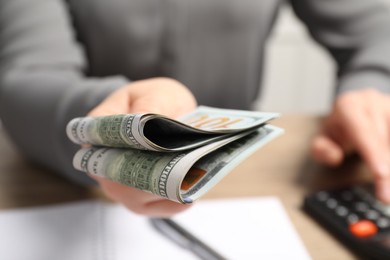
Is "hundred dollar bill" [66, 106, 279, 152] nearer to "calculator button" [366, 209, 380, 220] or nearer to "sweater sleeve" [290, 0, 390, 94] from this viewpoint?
"calculator button" [366, 209, 380, 220]

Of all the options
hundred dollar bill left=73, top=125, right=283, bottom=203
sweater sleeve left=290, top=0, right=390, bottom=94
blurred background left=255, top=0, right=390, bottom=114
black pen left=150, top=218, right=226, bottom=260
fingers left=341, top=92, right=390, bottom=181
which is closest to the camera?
hundred dollar bill left=73, top=125, right=283, bottom=203

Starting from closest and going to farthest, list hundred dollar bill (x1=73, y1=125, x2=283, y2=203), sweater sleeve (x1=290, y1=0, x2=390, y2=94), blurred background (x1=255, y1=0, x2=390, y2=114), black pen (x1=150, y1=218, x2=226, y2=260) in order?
1. hundred dollar bill (x1=73, y1=125, x2=283, y2=203)
2. black pen (x1=150, y1=218, x2=226, y2=260)
3. sweater sleeve (x1=290, y1=0, x2=390, y2=94)
4. blurred background (x1=255, y1=0, x2=390, y2=114)

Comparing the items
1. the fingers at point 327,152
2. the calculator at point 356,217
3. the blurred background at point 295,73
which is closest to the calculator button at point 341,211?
the calculator at point 356,217

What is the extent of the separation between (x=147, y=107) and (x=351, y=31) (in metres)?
0.55

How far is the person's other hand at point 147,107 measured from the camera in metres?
0.32

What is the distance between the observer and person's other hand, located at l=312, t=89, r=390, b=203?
0.49 m

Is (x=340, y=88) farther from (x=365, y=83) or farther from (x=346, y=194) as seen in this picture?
(x=346, y=194)

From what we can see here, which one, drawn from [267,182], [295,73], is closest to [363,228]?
[267,182]

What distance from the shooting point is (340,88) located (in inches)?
25.8

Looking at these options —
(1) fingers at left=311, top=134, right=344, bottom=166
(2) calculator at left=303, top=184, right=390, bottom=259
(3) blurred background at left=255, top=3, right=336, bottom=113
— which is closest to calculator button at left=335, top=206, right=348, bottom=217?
(2) calculator at left=303, top=184, right=390, bottom=259

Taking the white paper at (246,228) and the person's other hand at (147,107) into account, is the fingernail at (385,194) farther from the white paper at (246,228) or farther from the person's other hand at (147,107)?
the person's other hand at (147,107)

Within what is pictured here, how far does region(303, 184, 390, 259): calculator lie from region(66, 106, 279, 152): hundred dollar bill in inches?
6.0

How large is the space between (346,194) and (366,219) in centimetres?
5

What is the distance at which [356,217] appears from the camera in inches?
16.2
